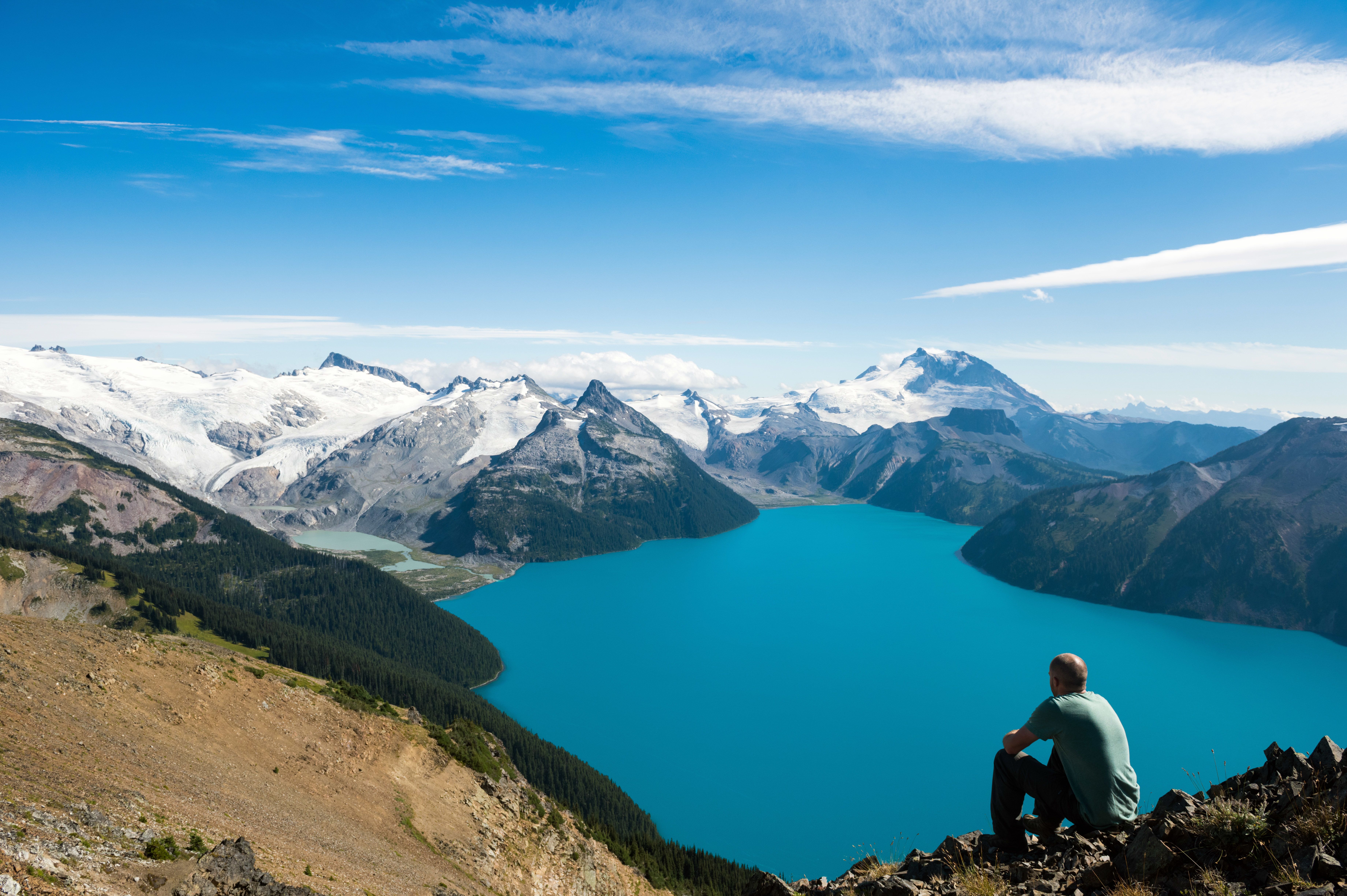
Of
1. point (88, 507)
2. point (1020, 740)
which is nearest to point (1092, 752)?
point (1020, 740)

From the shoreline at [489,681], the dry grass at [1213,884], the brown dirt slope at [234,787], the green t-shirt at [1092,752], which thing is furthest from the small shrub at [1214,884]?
the shoreline at [489,681]

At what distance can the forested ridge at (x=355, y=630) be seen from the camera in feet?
244

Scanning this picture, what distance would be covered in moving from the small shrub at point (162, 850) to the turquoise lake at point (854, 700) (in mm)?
42310

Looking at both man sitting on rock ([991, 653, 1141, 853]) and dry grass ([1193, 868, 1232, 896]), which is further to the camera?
man sitting on rock ([991, 653, 1141, 853])

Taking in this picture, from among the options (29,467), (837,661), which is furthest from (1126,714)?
(29,467)

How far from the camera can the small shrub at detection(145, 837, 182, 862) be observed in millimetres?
18781

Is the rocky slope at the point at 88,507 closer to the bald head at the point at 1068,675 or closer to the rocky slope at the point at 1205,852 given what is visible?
the rocky slope at the point at 1205,852

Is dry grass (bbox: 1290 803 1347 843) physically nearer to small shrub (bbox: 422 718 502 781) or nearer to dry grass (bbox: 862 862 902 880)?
dry grass (bbox: 862 862 902 880)

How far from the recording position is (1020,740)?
1078 centimetres

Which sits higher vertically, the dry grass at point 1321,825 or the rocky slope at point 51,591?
the dry grass at point 1321,825

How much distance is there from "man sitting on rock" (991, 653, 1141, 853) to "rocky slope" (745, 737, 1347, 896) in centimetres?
51

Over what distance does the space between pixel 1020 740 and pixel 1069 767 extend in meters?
0.91

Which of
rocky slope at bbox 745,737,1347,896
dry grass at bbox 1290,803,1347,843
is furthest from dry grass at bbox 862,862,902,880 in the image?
dry grass at bbox 1290,803,1347,843

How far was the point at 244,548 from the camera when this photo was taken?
190875 mm
